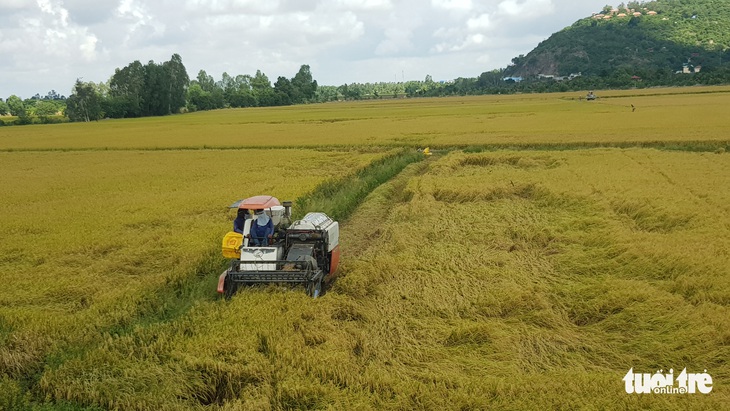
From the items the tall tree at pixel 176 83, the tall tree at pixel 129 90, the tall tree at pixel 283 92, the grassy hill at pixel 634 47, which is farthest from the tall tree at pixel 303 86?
the grassy hill at pixel 634 47

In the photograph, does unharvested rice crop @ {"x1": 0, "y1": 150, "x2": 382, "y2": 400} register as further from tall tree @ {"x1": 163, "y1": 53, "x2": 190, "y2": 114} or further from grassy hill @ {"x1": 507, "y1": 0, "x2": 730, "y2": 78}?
grassy hill @ {"x1": 507, "y1": 0, "x2": 730, "y2": 78}

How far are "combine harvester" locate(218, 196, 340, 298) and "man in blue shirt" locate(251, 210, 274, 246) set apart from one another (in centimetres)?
5

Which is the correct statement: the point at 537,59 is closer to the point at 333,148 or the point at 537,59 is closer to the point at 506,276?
the point at 333,148

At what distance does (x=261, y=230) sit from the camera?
796 centimetres

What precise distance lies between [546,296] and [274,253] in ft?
12.3

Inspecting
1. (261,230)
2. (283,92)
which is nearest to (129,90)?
(283,92)

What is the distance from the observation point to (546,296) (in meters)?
7.11

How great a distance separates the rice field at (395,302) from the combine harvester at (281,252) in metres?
0.24

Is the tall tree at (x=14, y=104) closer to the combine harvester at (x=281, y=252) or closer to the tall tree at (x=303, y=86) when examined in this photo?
the tall tree at (x=303, y=86)

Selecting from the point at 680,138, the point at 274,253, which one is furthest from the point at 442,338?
the point at 680,138

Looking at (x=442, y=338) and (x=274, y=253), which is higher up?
(x=274, y=253)

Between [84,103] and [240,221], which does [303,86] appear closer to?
[84,103]

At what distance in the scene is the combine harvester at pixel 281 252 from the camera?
7102mm

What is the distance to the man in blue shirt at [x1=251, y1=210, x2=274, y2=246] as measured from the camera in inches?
311
